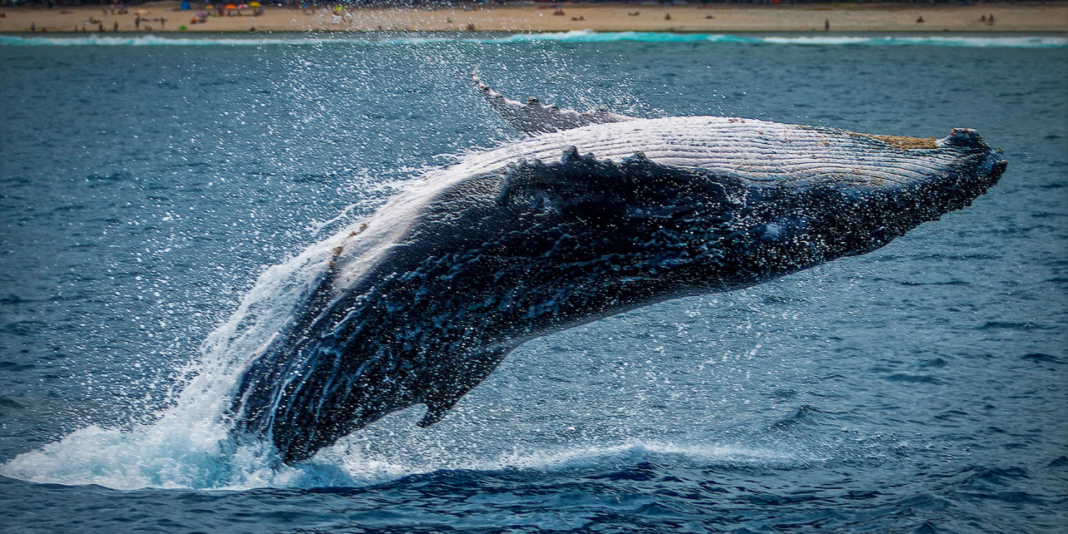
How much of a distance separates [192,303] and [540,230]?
8495 mm

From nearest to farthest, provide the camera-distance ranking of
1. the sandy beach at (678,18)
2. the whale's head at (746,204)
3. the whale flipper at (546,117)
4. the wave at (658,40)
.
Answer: the whale's head at (746,204) → the whale flipper at (546,117) → the wave at (658,40) → the sandy beach at (678,18)

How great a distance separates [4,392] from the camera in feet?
35.1

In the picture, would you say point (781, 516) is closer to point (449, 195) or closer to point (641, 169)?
point (641, 169)

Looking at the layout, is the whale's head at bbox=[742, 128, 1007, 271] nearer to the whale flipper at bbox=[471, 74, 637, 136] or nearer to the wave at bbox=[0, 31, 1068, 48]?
the whale flipper at bbox=[471, 74, 637, 136]

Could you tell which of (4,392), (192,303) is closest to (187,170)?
(192,303)

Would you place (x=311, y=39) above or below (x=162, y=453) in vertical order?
above

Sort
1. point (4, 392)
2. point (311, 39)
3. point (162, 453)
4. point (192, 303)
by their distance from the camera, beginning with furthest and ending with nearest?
1. point (311, 39)
2. point (192, 303)
3. point (4, 392)
4. point (162, 453)

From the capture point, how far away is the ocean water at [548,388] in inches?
331

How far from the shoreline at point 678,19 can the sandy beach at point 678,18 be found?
0.07 m

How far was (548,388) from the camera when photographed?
36.6 ft

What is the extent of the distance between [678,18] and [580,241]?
→ 207ft

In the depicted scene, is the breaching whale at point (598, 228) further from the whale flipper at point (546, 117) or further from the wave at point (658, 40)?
the wave at point (658, 40)

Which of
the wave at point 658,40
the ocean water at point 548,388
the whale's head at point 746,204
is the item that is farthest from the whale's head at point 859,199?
the wave at point 658,40

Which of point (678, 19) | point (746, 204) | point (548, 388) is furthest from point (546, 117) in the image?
point (678, 19)
